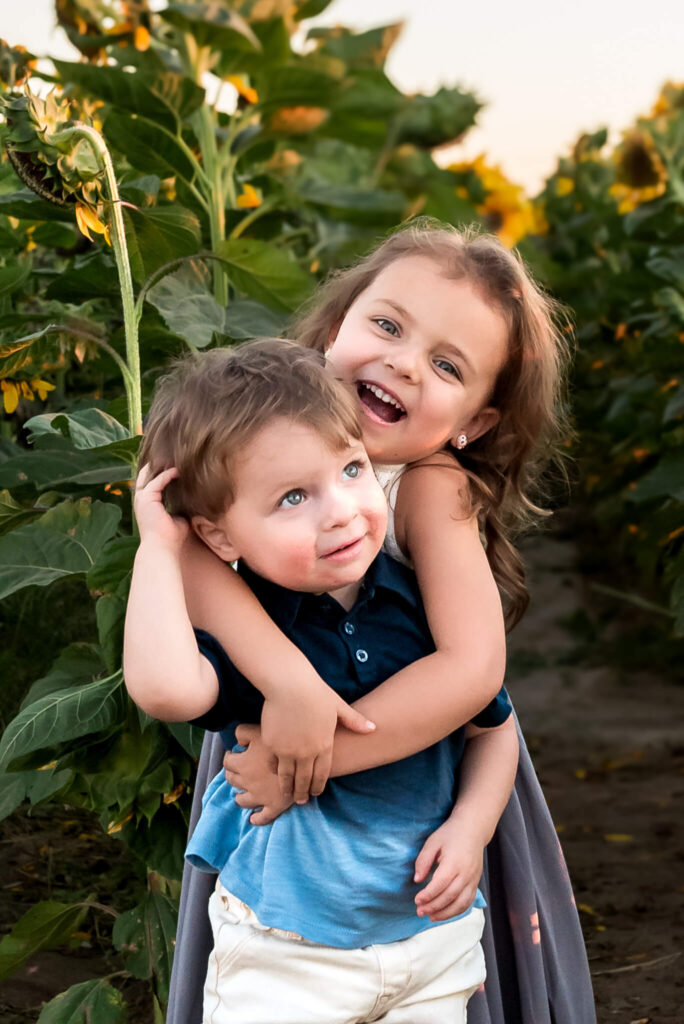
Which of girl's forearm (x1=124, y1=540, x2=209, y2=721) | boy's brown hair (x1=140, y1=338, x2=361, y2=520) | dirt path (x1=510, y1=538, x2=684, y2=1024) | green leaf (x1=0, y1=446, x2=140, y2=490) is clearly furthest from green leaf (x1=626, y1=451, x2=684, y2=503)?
girl's forearm (x1=124, y1=540, x2=209, y2=721)

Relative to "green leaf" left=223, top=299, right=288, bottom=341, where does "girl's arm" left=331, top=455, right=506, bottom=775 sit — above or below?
above

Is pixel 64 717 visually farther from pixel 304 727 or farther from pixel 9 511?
pixel 304 727

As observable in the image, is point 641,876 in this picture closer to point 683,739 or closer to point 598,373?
point 683,739

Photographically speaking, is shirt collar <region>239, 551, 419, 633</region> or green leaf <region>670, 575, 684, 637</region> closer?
shirt collar <region>239, 551, 419, 633</region>

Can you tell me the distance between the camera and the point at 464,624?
4.30 ft

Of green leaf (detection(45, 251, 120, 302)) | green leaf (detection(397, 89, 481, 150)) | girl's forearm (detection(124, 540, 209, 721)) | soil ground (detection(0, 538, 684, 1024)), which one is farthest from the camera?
green leaf (detection(397, 89, 481, 150))

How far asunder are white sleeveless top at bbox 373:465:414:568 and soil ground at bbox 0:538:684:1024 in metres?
1.12

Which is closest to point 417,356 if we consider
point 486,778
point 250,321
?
point 486,778

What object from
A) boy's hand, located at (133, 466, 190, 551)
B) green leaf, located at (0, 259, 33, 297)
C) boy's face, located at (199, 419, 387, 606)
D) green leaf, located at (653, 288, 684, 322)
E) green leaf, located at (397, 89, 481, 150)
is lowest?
green leaf, located at (397, 89, 481, 150)

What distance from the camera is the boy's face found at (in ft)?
3.96

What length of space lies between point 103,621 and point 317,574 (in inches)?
17.7

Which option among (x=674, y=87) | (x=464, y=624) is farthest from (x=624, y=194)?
(x=464, y=624)

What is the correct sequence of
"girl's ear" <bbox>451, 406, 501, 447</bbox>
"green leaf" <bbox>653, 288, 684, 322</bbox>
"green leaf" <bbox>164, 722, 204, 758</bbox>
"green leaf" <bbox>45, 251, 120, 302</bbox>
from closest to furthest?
"girl's ear" <bbox>451, 406, 501, 447</bbox>, "green leaf" <bbox>164, 722, 204, 758</bbox>, "green leaf" <bbox>45, 251, 120, 302</bbox>, "green leaf" <bbox>653, 288, 684, 322</bbox>

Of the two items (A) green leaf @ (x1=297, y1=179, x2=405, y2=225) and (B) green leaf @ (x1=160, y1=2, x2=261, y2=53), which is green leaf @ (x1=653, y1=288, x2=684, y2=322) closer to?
(A) green leaf @ (x1=297, y1=179, x2=405, y2=225)
